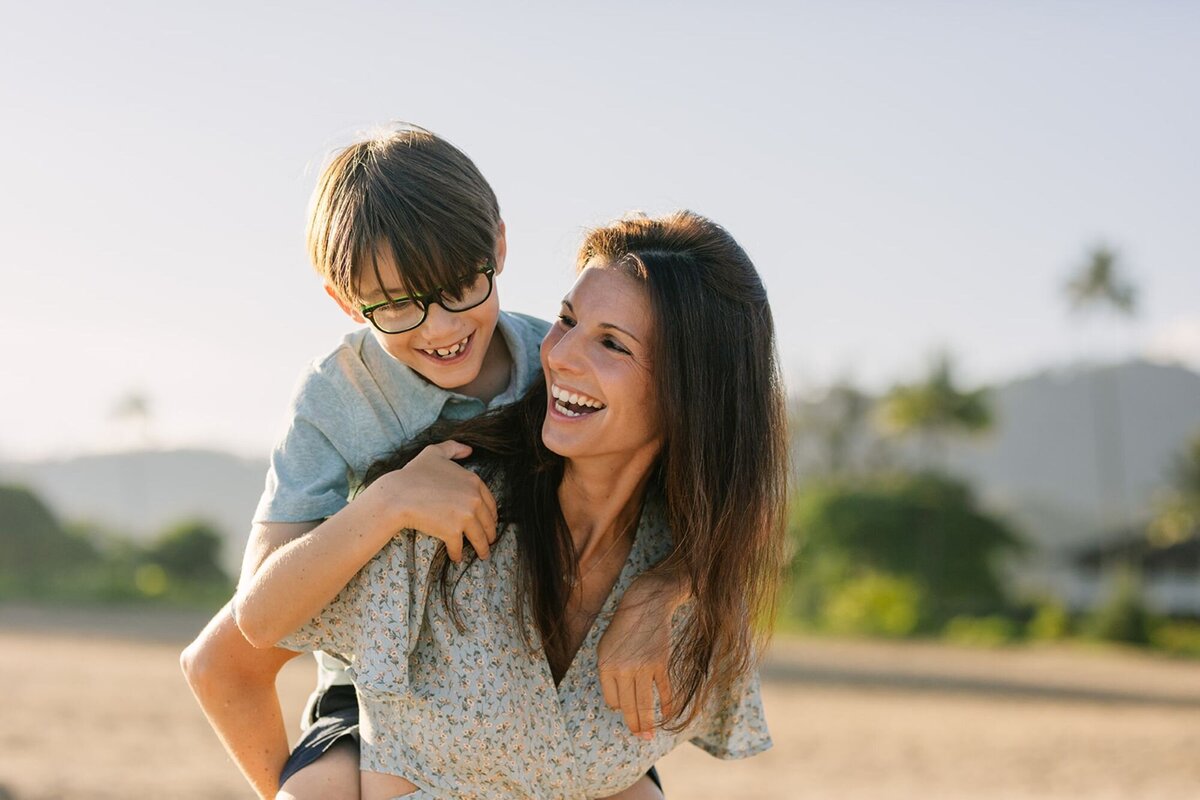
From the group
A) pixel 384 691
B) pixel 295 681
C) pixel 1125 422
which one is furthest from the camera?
pixel 1125 422

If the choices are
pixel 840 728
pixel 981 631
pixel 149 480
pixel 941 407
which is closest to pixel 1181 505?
pixel 941 407

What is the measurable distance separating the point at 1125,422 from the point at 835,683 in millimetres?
126625

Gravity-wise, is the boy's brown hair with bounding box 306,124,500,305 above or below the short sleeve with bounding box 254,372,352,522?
above

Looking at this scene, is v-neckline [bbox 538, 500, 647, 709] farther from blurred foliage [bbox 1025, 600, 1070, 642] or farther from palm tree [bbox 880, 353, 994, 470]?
palm tree [bbox 880, 353, 994, 470]

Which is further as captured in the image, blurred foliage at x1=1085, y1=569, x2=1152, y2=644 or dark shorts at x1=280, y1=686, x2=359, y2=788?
blurred foliage at x1=1085, y1=569, x2=1152, y2=644

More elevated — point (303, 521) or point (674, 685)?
point (303, 521)

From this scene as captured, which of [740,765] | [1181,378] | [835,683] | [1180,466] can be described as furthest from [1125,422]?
[740,765]

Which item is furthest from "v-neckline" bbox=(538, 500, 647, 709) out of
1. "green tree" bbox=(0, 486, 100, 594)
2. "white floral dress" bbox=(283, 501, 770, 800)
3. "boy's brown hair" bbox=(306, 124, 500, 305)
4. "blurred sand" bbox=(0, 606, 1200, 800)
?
"green tree" bbox=(0, 486, 100, 594)

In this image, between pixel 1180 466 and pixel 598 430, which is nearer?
pixel 598 430

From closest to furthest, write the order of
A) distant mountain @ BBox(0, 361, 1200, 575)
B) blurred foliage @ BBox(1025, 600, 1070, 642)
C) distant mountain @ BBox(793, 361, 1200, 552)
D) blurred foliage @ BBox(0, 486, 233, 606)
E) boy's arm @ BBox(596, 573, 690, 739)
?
boy's arm @ BBox(596, 573, 690, 739) → blurred foliage @ BBox(1025, 600, 1070, 642) → blurred foliage @ BBox(0, 486, 233, 606) → distant mountain @ BBox(0, 361, 1200, 575) → distant mountain @ BBox(793, 361, 1200, 552)

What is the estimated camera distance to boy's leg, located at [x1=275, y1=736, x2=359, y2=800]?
2586 mm

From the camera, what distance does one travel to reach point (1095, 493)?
431ft

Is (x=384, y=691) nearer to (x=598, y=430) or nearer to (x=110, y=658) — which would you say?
(x=598, y=430)

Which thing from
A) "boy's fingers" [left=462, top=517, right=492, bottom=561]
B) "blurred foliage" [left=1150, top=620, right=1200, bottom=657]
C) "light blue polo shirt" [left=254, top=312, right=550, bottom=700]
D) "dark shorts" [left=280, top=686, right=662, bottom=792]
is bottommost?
"blurred foliage" [left=1150, top=620, right=1200, bottom=657]
